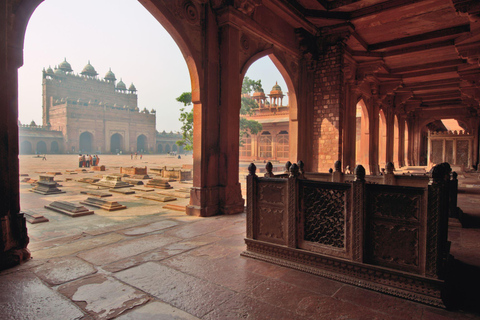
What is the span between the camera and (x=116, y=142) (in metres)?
48.0

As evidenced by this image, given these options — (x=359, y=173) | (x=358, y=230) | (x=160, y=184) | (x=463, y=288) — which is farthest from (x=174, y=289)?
(x=160, y=184)

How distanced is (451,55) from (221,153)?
10858mm

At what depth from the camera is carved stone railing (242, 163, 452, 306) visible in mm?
2145

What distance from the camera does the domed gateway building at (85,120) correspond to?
40.3 metres

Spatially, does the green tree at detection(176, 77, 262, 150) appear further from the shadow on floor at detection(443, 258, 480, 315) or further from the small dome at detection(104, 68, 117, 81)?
the small dome at detection(104, 68, 117, 81)

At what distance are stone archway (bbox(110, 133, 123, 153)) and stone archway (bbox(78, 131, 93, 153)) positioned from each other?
129 inches

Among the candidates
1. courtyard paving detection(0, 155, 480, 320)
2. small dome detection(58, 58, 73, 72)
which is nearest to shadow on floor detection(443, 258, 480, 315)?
courtyard paving detection(0, 155, 480, 320)

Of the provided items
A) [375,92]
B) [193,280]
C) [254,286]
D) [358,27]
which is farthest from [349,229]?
[375,92]

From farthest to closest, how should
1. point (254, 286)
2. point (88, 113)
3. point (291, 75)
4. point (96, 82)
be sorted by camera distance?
point (96, 82)
point (88, 113)
point (291, 75)
point (254, 286)

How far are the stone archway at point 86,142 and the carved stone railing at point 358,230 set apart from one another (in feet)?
149

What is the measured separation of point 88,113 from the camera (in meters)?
42.1

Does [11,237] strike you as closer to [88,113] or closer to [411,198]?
[411,198]

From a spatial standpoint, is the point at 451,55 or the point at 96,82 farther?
the point at 96,82

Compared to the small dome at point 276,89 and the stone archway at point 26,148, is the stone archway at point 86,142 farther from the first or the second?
the small dome at point 276,89
